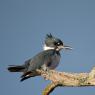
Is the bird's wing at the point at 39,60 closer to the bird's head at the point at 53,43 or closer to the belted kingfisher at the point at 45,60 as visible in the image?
the belted kingfisher at the point at 45,60

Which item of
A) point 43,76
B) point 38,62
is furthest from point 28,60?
point 43,76

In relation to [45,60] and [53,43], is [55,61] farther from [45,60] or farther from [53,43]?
[53,43]

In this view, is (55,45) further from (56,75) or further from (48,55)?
(56,75)

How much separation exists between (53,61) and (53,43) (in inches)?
57.9

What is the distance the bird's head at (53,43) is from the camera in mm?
9625

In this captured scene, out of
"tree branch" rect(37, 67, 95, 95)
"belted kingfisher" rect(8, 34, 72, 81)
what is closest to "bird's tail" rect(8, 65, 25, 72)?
"belted kingfisher" rect(8, 34, 72, 81)

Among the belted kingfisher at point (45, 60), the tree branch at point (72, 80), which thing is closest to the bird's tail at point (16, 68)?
the belted kingfisher at point (45, 60)

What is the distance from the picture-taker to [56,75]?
17.8 ft

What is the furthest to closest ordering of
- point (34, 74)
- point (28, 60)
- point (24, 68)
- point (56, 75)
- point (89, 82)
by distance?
1. point (28, 60)
2. point (24, 68)
3. point (34, 74)
4. point (56, 75)
5. point (89, 82)

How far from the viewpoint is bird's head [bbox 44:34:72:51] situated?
962cm

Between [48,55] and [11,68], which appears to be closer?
[11,68]

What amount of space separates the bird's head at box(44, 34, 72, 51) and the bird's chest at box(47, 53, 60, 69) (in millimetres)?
746

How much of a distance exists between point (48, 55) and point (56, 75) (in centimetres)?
310

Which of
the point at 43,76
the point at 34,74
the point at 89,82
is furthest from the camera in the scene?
the point at 34,74
